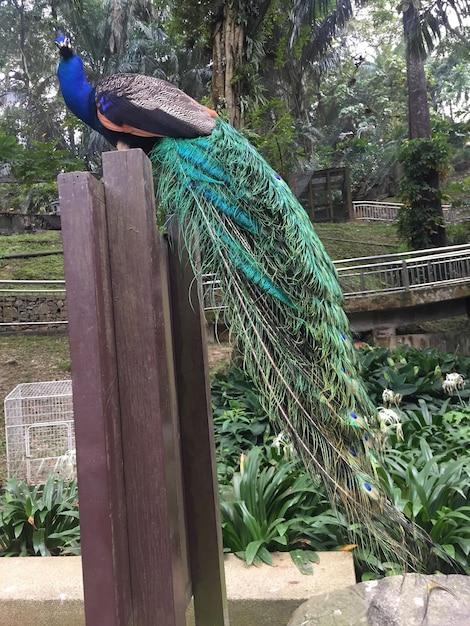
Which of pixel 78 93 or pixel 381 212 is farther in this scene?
pixel 381 212

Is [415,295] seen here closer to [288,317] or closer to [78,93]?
[78,93]

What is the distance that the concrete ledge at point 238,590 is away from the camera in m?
2.09

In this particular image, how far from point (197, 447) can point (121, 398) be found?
480 millimetres

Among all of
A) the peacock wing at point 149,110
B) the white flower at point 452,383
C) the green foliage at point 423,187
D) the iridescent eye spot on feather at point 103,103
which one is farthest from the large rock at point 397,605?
the green foliage at point 423,187

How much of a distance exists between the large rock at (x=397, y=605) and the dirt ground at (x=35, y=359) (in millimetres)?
4264

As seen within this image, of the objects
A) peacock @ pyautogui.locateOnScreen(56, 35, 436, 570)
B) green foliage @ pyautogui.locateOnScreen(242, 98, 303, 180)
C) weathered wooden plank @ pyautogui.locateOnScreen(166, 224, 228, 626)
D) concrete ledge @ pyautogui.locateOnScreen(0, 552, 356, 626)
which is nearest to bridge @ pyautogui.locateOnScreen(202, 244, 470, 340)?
green foliage @ pyautogui.locateOnScreen(242, 98, 303, 180)

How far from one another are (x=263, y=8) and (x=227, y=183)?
5.22 m

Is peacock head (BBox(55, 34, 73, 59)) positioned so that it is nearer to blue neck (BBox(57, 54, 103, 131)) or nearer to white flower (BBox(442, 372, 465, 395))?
blue neck (BBox(57, 54, 103, 131))

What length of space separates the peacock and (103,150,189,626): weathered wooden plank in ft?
1.19

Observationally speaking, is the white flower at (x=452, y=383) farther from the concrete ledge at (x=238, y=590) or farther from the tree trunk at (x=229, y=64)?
the tree trunk at (x=229, y=64)

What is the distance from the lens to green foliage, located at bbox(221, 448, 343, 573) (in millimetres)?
2400

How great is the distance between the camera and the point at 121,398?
1185 mm

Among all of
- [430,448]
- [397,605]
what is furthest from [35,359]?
[397,605]

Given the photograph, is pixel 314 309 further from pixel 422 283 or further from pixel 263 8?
pixel 422 283
